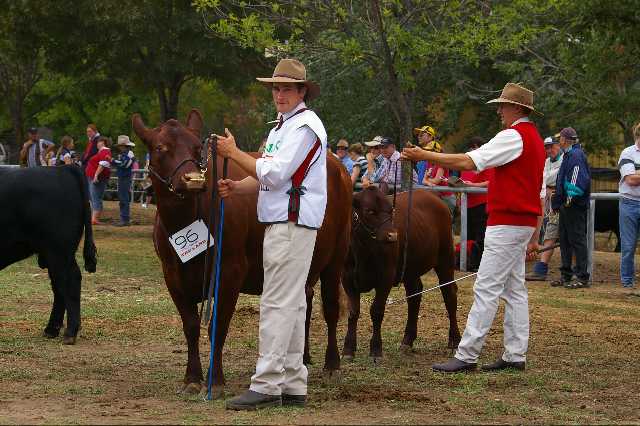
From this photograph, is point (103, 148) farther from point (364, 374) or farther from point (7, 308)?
point (364, 374)

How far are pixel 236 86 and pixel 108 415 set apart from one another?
902 inches

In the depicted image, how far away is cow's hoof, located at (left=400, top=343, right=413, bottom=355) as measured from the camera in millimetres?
10773

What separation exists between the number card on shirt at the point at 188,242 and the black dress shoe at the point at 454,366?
2.46 m

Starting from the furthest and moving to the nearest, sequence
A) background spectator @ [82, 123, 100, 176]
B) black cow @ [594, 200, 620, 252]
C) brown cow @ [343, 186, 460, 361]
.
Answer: background spectator @ [82, 123, 100, 176] < black cow @ [594, 200, 620, 252] < brown cow @ [343, 186, 460, 361]

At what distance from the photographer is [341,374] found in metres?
9.52

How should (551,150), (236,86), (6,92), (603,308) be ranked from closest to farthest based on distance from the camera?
1. (603,308)
2. (551,150)
3. (236,86)
4. (6,92)

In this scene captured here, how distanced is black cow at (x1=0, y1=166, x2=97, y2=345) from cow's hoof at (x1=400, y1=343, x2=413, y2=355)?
3.14 m

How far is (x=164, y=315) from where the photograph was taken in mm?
12883

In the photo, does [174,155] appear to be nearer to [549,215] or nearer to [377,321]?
[377,321]

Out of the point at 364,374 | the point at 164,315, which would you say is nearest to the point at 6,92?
the point at 164,315

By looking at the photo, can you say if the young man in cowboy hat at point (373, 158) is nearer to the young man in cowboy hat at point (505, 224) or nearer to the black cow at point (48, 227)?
the black cow at point (48, 227)

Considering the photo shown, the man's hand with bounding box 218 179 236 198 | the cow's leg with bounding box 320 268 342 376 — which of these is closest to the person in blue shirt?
the cow's leg with bounding box 320 268 342 376

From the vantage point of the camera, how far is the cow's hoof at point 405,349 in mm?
10773

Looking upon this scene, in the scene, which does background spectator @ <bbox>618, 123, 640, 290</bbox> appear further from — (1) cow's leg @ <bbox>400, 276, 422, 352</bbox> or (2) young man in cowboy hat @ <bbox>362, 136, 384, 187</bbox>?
(1) cow's leg @ <bbox>400, 276, 422, 352</bbox>
